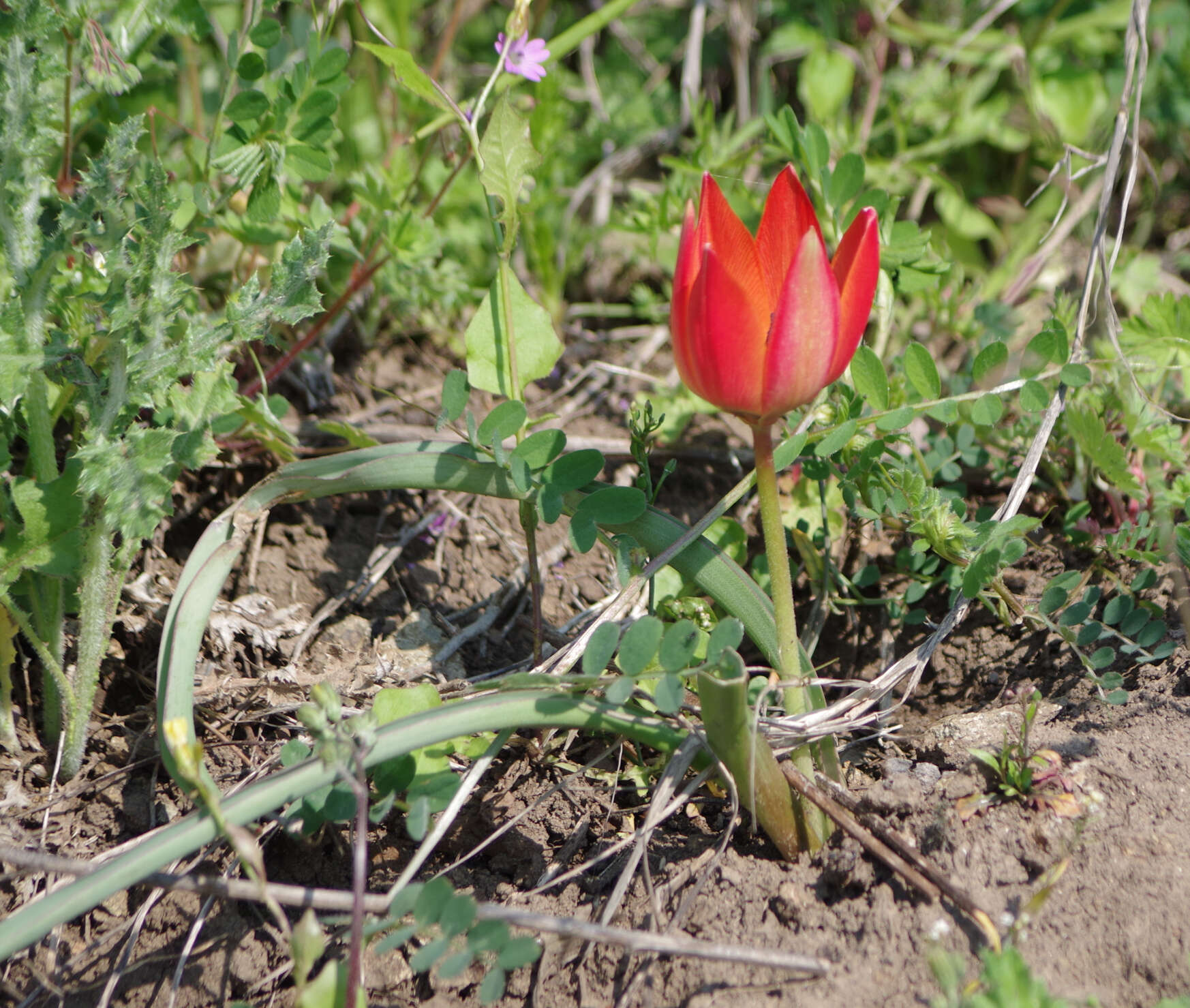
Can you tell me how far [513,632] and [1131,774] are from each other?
1.16 m

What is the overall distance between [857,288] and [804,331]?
0.13 meters

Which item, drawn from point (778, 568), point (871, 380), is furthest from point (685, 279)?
point (871, 380)

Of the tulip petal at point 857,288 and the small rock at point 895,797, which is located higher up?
the tulip petal at point 857,288

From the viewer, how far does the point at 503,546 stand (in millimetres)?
2238

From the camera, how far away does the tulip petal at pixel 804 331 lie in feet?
4.08

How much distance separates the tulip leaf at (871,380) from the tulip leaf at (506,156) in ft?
2.20

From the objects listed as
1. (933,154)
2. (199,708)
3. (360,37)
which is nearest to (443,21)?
(360,37)

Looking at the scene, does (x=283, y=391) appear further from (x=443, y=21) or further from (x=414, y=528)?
(x=443, y=21)

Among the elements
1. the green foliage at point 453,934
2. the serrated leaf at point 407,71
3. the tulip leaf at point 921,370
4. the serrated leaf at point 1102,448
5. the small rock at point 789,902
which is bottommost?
the small rock at point 789,902

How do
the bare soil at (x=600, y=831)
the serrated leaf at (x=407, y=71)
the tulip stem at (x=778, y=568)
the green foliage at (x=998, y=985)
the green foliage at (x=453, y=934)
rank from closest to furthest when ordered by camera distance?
the green foliage at (x=998, y=985), the green foliage at (x=453, y=934), the bare soil at (x=600, y=831), the tulip stem at (x=778, y=568), the serrated leaf at (x=407, y=71)

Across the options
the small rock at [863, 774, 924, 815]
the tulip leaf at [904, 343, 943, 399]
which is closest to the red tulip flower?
the tulip leaf at [904, 343, 943, 399]

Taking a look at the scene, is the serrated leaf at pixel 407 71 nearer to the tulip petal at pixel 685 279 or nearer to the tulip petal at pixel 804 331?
the tulip petal at pixel 685 279

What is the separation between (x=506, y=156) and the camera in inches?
69.5

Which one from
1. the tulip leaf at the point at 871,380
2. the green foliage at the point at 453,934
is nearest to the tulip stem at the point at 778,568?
the tulip leaf at the point at 871,380
